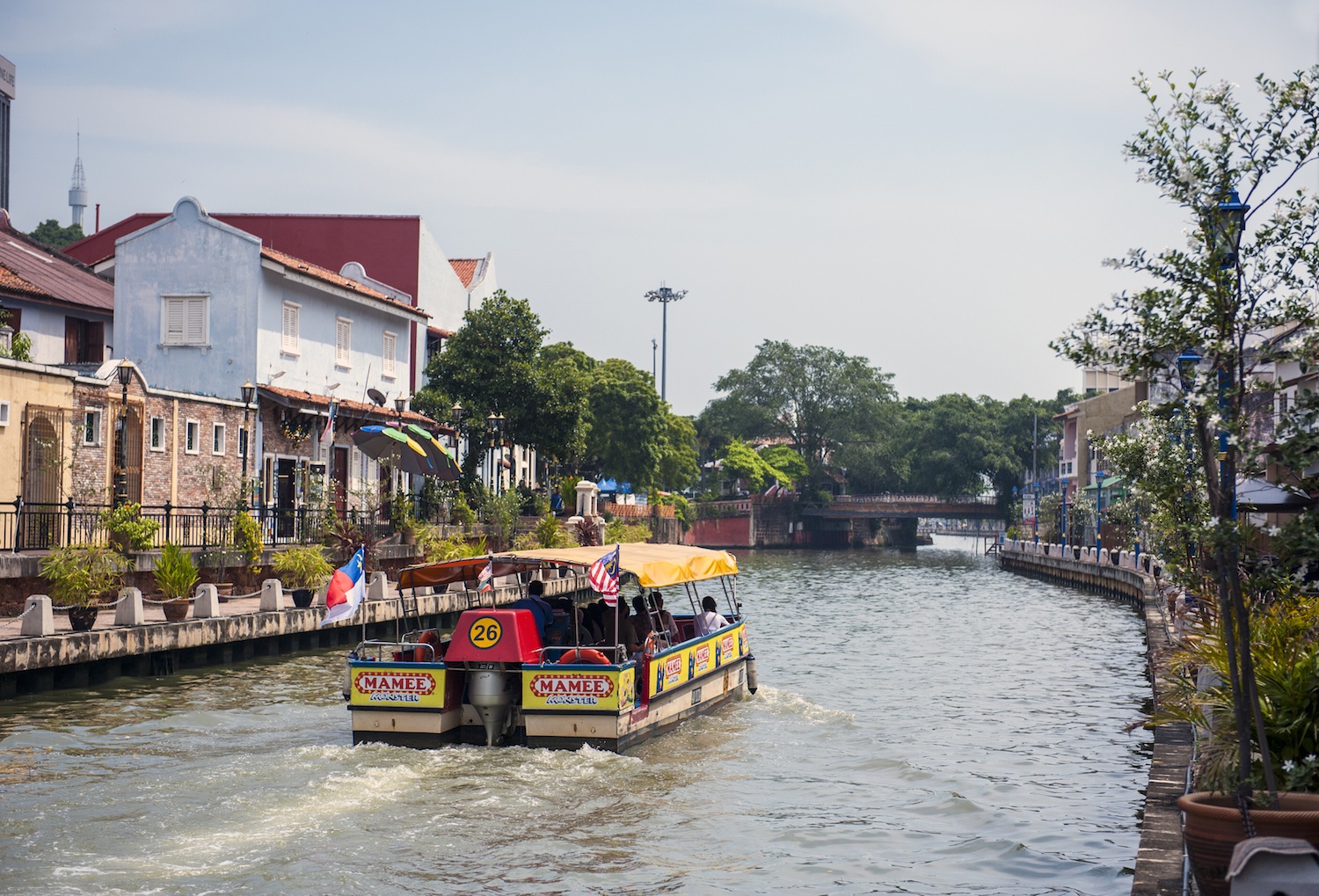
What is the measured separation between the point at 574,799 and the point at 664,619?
6390 mm

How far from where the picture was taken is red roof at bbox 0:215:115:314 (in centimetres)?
3991

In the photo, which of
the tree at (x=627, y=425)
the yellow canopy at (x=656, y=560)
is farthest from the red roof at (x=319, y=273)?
the tree at (x=627, y=425)

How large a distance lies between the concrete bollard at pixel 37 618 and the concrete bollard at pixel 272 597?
6.03m

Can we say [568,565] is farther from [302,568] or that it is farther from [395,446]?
[395,446]

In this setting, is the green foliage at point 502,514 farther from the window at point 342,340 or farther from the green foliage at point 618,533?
the green foliage at point 618,533

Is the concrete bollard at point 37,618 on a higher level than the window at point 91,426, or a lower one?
lower

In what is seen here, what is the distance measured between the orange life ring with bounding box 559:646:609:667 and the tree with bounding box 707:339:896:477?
108 meters

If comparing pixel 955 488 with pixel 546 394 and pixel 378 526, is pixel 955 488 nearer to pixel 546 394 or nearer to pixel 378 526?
pixel 546 394

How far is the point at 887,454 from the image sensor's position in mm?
124000

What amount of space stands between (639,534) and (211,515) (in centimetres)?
3169

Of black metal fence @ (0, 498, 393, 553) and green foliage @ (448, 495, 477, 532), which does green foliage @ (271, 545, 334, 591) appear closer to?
black metal fence @ (0, 498, 393, 553)

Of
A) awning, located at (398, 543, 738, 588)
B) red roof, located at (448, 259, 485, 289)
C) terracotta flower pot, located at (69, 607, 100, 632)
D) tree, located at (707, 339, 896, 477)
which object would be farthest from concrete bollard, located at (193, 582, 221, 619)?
tree, located at (707, 339, 896, 477)

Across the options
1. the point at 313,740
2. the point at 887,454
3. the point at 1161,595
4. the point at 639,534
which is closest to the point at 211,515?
the point at 313,740

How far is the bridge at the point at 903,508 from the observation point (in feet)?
376
